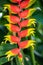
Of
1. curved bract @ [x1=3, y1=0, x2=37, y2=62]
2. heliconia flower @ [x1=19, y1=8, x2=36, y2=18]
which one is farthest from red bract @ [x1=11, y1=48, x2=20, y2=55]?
heliconia flower @ [x1=19, y1=8, x2=36, y2=18]

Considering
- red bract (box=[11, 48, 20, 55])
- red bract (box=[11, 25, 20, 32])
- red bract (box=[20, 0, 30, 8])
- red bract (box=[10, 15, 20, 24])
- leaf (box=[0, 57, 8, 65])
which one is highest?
red bract (box=[20, 0, 30, 8])

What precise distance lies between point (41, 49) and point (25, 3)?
37 centimetres

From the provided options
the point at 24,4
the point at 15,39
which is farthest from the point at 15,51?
the point at 24,4

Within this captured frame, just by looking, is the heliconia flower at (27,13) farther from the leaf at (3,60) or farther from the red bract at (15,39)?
the leaf at (3,60)

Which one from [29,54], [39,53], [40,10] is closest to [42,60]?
[39,53]

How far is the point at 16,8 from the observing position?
0.76 m

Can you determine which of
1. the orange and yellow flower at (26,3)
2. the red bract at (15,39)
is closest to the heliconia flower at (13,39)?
the red bract at (15,39)

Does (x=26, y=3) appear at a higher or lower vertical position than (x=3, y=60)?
higher

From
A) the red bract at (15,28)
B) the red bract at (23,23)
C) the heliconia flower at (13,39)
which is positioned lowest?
the heliconia flower at (13,39)

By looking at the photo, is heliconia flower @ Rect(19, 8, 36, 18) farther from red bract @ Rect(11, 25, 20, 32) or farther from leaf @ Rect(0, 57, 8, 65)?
leaf @ Rect(0, 57, 8, 65)

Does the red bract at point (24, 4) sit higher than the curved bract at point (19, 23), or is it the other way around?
the red bract at point (24, 4)

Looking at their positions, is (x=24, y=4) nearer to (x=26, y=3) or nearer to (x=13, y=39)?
(x=26, y=3)

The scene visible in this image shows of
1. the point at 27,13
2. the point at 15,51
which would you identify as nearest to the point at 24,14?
the point at 27,13

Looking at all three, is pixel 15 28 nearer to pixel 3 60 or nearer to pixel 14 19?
pixel 14 19
